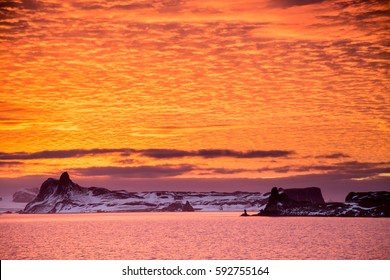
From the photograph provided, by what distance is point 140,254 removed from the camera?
3772 inches
